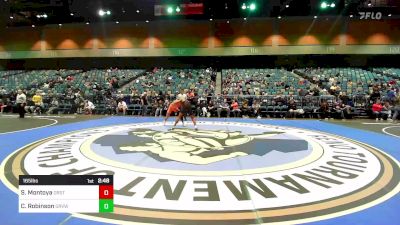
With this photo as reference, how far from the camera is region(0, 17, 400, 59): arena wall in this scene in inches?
968

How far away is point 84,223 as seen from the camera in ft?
9.86

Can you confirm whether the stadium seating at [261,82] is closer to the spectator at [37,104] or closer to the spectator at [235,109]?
the spectator at [235,109]

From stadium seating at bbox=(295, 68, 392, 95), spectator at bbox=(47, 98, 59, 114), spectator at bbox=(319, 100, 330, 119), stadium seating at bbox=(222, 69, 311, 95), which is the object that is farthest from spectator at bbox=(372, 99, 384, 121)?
spectator at bbox=(47, 98, 59, 114)

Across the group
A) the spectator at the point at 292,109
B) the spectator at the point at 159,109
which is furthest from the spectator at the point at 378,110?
the spectator at the point at 159,109

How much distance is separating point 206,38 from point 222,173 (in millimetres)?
22497

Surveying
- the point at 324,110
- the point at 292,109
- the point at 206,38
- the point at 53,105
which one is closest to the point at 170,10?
the point at 206,38

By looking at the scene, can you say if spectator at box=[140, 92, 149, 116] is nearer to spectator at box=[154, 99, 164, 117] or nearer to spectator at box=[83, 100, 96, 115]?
spectator at box=[154, 99, 164, 117]

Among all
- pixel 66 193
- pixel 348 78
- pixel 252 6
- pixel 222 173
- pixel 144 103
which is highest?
pixel 252 6

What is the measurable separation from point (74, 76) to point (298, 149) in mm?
22317

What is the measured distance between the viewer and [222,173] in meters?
4.75

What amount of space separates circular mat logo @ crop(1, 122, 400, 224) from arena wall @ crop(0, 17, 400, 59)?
61.4ft

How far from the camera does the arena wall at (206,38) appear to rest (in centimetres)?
2459

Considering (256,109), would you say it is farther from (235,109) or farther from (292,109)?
(292,109)

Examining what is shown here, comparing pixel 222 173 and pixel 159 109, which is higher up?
pixel 159 109
